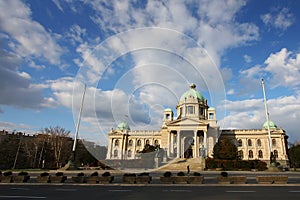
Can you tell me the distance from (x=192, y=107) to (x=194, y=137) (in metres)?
12.0

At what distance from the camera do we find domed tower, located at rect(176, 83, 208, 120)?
73625 millimetres

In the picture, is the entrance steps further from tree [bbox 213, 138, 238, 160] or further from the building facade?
the building facade

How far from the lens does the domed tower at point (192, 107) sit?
7362cm

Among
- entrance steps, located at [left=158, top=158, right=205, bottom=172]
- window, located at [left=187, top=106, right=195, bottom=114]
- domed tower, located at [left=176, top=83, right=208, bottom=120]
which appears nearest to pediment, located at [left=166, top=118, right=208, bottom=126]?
domed tower, located at [left=176, top=83, right=208, bottom=120]

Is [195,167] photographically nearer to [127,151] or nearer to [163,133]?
[163,133]

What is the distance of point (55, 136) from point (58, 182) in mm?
44758

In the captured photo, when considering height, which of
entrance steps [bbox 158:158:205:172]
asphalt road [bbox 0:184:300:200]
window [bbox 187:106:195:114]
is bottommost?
asphalt road [bbox 0:184:300:200]

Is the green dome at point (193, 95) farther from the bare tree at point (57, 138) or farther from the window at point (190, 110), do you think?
the bare tree at point (57, 138)

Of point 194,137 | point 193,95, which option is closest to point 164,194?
point 194,137

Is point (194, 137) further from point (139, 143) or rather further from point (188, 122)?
point (139, 143)

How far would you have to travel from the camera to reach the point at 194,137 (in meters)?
66.8

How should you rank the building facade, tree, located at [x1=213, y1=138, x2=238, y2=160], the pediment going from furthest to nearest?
the building facade, the pediment, tree, located at [x1=213, y1=138, x2=238, y2=160]

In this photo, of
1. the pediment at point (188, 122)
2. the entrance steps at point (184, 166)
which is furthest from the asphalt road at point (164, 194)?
the pediment at point (188, 122)

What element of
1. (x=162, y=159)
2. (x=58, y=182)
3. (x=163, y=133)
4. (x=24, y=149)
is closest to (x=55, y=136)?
(x=24, y=149)
